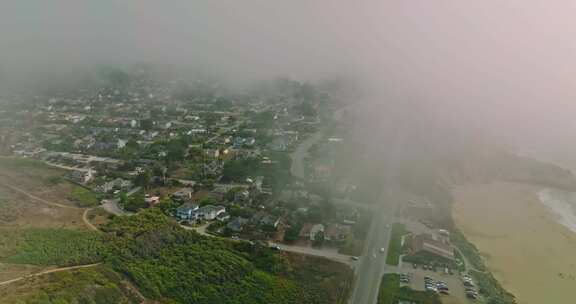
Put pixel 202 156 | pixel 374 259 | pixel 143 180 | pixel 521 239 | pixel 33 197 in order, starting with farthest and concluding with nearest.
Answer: pixel 202 156, pixel 143 180, pixel 521 239, pixel 33 197, pixel 374 259

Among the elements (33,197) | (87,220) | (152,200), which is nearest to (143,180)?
(152,200)

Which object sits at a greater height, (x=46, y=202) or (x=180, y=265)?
(x=46, y=202)

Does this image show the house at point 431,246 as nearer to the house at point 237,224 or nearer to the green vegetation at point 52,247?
the house at point 237,224

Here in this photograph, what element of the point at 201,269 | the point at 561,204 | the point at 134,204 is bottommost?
the point at 201,269

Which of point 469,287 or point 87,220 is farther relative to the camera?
point 87,220

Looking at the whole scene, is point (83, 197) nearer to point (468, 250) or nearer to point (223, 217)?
point (223, 217)

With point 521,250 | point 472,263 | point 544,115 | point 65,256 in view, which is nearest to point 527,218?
point 521,250

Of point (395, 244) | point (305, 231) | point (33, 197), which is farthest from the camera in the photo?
point (33, 197)

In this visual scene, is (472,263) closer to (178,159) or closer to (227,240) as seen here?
(227,240)
